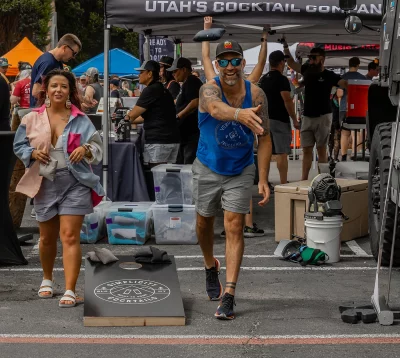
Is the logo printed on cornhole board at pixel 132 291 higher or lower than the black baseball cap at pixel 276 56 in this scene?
lower

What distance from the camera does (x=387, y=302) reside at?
676cm

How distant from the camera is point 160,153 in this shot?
11445 mm

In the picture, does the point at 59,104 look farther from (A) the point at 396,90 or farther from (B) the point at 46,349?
(A) the point at 396,90

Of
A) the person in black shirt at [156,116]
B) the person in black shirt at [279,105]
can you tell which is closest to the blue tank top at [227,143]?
the person in black shirt at [156,116]

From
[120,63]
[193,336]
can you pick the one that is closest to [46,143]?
[193,336]

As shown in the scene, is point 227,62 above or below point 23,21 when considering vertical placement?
below

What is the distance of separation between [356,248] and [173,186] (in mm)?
2079

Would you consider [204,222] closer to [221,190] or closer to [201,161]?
[221,190]

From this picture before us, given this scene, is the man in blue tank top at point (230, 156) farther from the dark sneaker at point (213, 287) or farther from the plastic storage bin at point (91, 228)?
the plastic storage bin at point (91, 228)

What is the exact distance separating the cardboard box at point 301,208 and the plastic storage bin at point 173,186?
3.31ft

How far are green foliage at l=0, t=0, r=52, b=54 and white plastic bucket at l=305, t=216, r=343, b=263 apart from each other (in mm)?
24057

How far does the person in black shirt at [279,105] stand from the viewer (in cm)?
1230

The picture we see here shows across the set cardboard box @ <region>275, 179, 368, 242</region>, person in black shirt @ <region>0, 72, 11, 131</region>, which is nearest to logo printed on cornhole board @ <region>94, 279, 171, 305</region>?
cardboard box @ <region>275, 179, 368, 242</region>

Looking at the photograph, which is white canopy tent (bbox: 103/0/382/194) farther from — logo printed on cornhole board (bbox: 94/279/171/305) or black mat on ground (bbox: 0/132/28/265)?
logo printed on cornhole board (bbox: 94/279/171/305)
